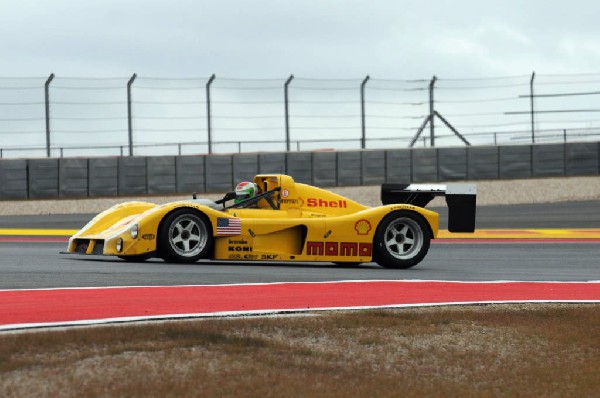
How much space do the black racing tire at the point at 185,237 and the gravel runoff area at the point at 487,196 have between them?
1650cm

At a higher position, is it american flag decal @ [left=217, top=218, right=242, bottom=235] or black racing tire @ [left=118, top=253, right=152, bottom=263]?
american flag decal @ [left=217, top=218, right=242, bottom=235]

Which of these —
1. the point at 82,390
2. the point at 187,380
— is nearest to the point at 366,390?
the point at 187,380

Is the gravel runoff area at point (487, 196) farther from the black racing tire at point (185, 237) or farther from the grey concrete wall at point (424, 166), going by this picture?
the black racing tire at point (185, 237)

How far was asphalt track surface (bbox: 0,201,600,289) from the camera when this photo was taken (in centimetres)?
1305

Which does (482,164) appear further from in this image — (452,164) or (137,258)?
(137,258)

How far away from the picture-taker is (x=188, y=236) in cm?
1490

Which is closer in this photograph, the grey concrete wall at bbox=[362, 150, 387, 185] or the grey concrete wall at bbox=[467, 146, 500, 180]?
the grey concrete wall at bbox=[362, 150, 387, 185]

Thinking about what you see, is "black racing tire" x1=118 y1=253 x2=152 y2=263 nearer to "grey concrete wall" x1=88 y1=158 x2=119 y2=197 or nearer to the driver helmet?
the driver helmet

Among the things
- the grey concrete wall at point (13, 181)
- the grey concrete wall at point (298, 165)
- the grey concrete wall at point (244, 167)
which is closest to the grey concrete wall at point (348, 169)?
the grey concrete wall at point (298, 165)

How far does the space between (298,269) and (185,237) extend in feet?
4.99

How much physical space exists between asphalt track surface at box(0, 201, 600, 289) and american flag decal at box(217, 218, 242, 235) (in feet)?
1.51

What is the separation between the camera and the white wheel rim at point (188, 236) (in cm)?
1472

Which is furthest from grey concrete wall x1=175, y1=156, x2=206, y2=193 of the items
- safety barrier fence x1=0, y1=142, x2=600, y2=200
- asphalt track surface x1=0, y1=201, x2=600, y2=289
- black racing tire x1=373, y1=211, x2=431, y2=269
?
black racing tire x1=373, y1=211, x2=431, y2=269

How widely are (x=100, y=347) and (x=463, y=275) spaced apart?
25.1 feet
